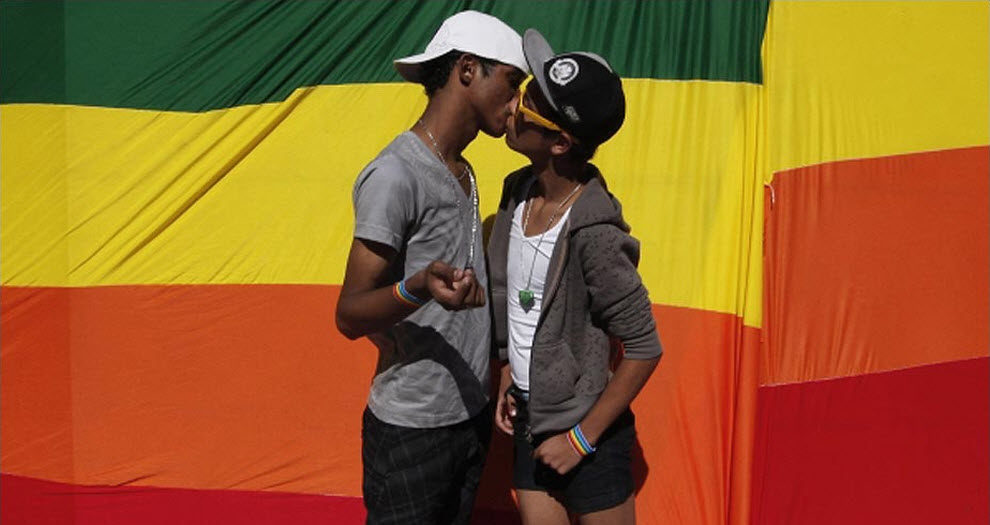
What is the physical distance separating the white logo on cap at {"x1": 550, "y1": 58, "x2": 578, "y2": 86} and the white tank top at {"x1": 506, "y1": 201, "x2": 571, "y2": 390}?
0.91 ft

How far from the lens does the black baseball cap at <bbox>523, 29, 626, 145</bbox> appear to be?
8.14 ft

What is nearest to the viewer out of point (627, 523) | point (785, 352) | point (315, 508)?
point (627, 523)

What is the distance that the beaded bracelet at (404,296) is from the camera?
90.2 inches

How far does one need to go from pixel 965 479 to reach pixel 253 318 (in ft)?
6.70

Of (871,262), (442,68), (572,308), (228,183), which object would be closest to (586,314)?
(572,308)

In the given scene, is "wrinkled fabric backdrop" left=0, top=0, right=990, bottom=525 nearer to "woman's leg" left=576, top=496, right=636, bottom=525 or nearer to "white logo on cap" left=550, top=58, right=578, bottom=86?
"woman's leg" left=576, top=496, right=636, bottom=525

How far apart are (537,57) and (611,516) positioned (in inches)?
39.9

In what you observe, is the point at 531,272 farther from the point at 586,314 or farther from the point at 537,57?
the point at 537,57

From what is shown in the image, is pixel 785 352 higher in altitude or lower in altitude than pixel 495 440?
higher

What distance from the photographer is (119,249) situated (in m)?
3.46

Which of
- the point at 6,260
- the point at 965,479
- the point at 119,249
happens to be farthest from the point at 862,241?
the point at 6,260

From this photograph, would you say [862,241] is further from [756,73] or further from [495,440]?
[495,440]

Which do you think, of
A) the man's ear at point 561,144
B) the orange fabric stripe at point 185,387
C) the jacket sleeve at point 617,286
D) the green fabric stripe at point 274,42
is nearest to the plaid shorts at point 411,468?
the jacket sleeve at point 617,286

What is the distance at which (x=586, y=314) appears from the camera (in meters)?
2.56
